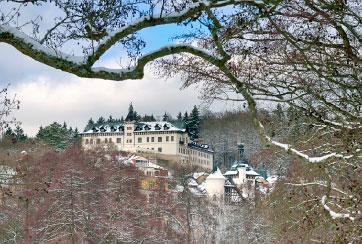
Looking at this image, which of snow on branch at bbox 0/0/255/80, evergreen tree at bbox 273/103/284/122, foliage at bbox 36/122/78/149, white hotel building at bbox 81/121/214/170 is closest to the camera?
snow on branch at bbox 0/0/255/80

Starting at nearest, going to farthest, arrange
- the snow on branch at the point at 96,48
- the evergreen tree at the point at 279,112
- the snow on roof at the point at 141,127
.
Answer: the snow on branch at the point at 96,48, the evergreen tree at the point at 279,112, the snow on roof at the point at 141,127

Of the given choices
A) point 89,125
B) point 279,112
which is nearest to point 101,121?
point 89,125

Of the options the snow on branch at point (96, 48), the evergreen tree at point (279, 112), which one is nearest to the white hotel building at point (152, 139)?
the evergreen tree at point (279, 112)

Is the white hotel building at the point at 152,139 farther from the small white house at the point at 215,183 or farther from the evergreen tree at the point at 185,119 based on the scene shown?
the small white house at the point at 215,183

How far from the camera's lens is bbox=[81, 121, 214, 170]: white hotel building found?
109 metres

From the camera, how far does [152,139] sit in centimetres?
11044

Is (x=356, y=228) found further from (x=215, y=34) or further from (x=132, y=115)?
(x=132, y=115)

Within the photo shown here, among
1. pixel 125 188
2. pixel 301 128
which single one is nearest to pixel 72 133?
pixel 125 188

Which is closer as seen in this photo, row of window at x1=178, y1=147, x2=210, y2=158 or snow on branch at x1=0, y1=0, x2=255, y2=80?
snow on branch at x1=0, y1=0, x2=255, y2=80

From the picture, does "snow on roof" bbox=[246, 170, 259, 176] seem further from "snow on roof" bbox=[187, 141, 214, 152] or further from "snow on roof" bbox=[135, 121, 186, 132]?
"snow on roof" bbox=[187, 141, 214, 152]

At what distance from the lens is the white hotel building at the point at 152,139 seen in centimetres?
10862

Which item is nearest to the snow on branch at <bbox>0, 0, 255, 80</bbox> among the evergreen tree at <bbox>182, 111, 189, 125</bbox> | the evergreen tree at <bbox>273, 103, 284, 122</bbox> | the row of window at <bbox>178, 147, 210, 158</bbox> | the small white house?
the evergreen tree at <bbox>273, 103, 284, 122</bbox>

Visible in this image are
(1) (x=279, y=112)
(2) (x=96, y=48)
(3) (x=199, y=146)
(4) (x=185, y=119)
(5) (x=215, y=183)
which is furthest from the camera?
(4) (x=185, y=119)

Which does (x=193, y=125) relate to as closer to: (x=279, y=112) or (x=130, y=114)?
(x=130, y=114)
